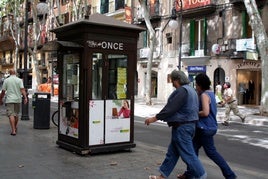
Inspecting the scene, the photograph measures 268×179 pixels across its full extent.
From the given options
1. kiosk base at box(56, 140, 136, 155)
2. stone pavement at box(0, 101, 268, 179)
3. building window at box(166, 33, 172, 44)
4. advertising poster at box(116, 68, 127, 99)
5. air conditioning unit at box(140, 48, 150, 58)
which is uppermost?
building window at box(166, 33, 172, 44)

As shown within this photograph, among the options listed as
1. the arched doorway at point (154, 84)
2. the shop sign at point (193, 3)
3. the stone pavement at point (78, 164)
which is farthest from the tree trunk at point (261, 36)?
the arched doorway at point (154, 84)

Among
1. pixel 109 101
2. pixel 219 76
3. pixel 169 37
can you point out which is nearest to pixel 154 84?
pixel 169 37

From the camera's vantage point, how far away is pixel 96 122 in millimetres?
8328

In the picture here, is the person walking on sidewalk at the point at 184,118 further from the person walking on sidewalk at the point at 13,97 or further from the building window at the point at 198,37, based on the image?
the building window at the point at 198,37

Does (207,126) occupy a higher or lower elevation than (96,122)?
higher

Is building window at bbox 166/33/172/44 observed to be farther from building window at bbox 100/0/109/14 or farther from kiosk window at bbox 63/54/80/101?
kiosk window at bbox 63/54/80/101

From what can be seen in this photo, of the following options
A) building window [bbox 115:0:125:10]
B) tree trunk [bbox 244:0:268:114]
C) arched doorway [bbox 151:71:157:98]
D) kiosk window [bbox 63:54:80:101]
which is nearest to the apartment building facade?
arched doorway [bbox 151:71:157:98]

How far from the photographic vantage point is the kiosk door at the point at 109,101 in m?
8.34

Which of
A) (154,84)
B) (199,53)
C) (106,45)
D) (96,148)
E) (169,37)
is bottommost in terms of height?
(96,148)

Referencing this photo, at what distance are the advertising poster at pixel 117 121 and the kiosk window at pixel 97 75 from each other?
0.86 ft

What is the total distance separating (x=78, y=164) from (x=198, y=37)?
2605cm

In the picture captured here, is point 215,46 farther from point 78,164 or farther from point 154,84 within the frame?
point 78,164

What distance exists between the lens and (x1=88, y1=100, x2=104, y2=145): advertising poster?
825 centimetres

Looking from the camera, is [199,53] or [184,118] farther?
[199,53]
